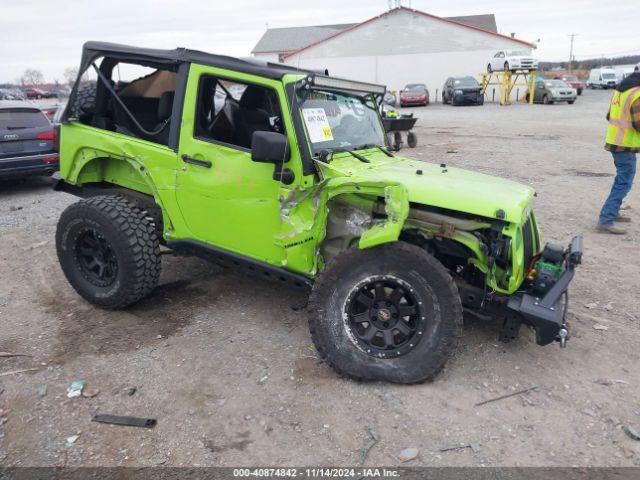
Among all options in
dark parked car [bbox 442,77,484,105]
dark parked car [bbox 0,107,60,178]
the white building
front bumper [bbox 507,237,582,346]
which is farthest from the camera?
the white building

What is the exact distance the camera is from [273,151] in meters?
3.29

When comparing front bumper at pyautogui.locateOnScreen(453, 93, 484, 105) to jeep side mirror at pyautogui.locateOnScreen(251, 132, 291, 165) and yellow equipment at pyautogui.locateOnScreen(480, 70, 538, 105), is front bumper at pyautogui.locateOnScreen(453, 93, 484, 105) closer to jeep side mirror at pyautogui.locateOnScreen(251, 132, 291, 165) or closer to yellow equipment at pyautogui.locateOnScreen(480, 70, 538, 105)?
yellow equipment at pyautogui.locateOnScreen(480, 70, 538, 105)

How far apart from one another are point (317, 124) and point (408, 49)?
38.9 m

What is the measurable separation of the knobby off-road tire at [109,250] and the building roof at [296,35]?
→ 52767 mm

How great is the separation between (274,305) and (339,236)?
1.20 meters

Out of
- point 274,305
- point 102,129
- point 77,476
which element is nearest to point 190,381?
point 77,476

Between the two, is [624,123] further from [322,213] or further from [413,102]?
[413,102]

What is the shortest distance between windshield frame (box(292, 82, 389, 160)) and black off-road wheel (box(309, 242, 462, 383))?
0.86 meters

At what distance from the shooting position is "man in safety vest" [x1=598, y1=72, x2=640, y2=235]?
579 cm

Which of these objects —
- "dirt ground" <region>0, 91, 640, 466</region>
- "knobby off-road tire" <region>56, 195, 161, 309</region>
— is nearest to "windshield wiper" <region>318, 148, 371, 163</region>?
"dirt ground" <region>0, 91, 640, 466</region>

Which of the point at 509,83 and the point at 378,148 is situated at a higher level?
the point at 509,83

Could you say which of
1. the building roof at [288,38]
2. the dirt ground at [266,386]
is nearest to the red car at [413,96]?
the building roof at [288,38]

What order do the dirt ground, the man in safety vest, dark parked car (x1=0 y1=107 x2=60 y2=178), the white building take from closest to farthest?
the dirt ground → the man in safety vest → dark parked car (x1=0 y1=107 x2=60 y2=178) → the white building

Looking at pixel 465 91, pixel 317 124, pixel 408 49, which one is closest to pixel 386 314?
pixel 317 124
